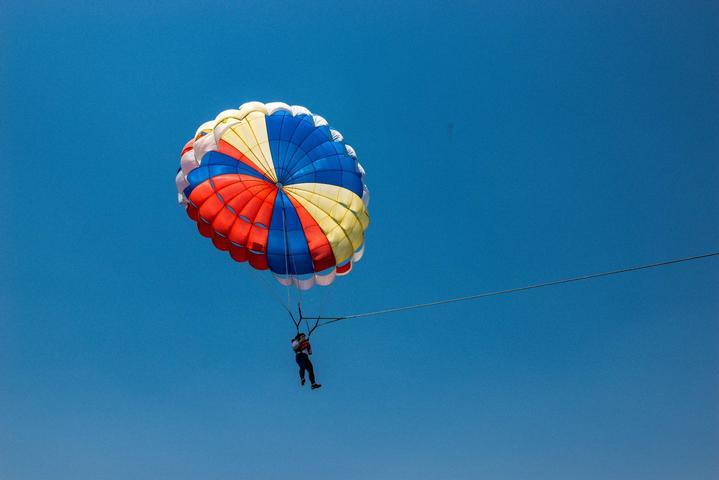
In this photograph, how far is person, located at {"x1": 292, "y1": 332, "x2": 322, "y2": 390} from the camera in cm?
1490

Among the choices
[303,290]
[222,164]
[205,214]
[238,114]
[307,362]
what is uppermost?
[238,114]

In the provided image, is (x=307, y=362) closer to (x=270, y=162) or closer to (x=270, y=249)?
(x=270, y=249)

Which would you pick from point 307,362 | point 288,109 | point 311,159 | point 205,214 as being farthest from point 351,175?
point 307,362

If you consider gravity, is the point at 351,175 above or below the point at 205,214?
above

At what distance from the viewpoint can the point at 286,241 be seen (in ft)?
52.0

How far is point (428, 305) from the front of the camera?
1345 centimetres

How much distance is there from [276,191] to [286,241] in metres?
1.24

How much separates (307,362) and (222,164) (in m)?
5.13

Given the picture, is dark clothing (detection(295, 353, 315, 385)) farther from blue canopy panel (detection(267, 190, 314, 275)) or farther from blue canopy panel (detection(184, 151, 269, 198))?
blue canopy panel (detection(184, 151, 269, 198))

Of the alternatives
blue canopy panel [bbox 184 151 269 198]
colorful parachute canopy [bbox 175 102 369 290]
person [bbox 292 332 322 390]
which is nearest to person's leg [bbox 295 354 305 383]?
person [bbox 292 332 322 390]

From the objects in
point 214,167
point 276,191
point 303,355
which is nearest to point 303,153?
point 276,191

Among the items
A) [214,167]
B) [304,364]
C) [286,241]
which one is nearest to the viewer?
[304,364]

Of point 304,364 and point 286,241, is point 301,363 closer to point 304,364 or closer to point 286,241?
point 304,364

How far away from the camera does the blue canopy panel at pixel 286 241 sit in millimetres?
15844
